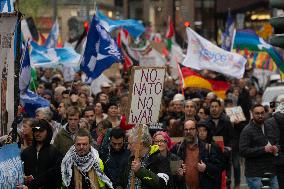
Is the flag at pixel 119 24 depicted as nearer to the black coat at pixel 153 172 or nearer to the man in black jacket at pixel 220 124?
the man in black jacket at pixel 220 124

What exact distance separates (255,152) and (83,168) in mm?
3771

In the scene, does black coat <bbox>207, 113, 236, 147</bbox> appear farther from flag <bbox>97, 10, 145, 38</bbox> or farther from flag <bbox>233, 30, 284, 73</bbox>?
flag <bbox>233, 30, 284, 73</bbox>

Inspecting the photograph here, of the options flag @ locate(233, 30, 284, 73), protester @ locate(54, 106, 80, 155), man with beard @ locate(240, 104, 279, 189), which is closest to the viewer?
protester @ locate(54, 106, 80, 155)

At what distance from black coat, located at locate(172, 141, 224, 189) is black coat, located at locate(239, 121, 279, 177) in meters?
1.07

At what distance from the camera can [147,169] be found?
9852mm

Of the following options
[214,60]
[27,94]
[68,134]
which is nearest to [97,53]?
[27,94]

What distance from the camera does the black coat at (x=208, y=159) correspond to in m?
12.2

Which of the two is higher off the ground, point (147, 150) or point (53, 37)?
point (53, 37)

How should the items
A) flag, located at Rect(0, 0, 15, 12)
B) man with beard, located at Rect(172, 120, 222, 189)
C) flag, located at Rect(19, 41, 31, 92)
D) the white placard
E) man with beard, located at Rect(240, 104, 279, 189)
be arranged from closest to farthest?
flag, located at Rect(0, 0, 15, 12) → the white placard → man with beard, located at Rect(172, 120, 222, 189) → man with beard, located at Rect(240, 104, 279, 189) → flag, located at Rect(19, 41, 31, 92)

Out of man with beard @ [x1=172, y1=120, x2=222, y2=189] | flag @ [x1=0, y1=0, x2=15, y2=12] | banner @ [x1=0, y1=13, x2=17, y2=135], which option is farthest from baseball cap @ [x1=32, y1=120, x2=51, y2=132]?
man with beard @ [x1=172, y1=120, x2=222, y2=189]

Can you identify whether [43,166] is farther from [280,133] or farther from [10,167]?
[280,133]

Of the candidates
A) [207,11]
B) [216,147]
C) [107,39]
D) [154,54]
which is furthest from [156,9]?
[216,147]

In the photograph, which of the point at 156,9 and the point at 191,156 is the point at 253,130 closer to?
the point at 191,156

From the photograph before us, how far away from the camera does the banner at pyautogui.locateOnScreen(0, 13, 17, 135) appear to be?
31.5ft
